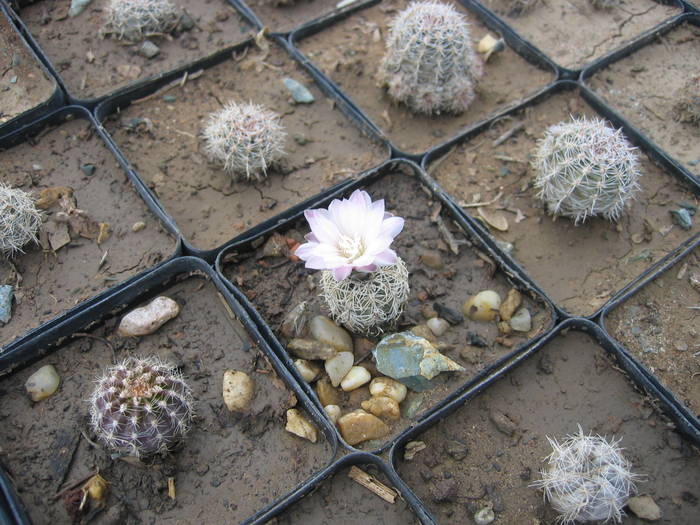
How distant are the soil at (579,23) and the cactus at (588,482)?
270 centimetres

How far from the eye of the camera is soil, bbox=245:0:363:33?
4.13 meters

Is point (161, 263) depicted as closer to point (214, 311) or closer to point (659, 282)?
point (214, 311)

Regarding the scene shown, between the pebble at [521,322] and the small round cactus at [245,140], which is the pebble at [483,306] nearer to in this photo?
the pebble at [521,322]

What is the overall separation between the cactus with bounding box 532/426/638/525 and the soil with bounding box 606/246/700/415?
0.60 meters

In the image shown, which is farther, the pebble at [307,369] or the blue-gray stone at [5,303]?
the blue-gray stone at [5,303]

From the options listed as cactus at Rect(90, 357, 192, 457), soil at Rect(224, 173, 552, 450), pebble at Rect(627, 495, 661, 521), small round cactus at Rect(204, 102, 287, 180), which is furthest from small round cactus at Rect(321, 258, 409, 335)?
pebble at Rect(627, 495, 661, 521)

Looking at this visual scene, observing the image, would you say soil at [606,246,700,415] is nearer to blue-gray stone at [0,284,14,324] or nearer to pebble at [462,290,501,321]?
pebble at [462,290,501,321]

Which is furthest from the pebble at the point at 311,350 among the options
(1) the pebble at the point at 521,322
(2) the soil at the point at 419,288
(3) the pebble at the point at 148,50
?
(3) the pebble at the point at 148,50

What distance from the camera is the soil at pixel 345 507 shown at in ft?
7.75

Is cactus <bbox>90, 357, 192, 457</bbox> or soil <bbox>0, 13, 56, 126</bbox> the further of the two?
soil <bbox>0, 13, 56, 126</bbox>

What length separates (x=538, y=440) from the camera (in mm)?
2549

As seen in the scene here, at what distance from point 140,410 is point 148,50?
262cm

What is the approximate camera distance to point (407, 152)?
3.47m

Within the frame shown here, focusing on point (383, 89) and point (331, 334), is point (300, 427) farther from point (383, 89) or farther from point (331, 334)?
point (383, 89)
